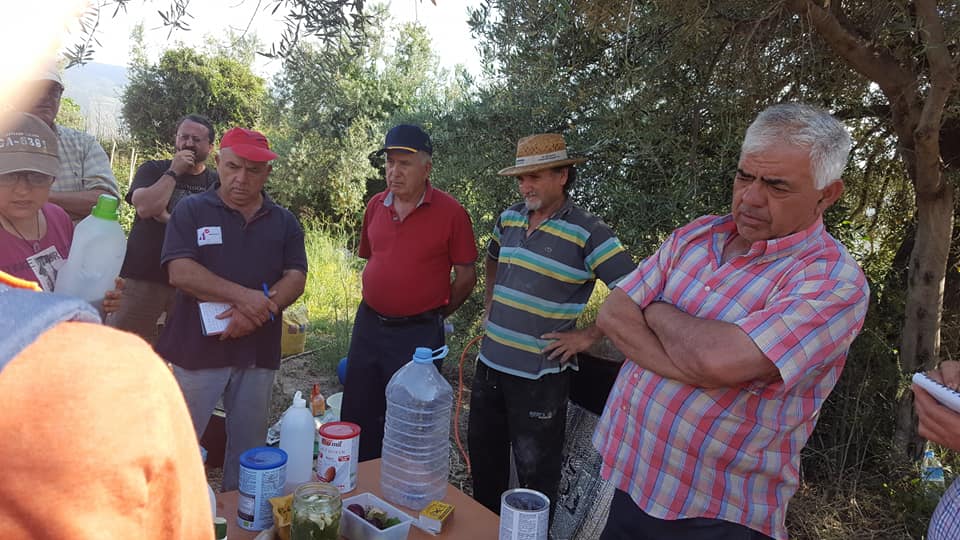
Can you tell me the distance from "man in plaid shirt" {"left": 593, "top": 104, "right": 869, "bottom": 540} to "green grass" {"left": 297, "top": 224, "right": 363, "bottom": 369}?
4618mm

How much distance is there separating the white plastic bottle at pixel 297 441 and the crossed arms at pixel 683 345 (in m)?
1.10

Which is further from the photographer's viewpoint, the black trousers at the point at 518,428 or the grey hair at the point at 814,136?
the black trousers at the point at 518,428

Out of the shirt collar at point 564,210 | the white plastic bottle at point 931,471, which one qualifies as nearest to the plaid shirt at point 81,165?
the shirt collar at point 564,210

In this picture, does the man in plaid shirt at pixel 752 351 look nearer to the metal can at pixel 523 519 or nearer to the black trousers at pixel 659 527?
the black trousers at pixel 659 527

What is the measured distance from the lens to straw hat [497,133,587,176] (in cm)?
324

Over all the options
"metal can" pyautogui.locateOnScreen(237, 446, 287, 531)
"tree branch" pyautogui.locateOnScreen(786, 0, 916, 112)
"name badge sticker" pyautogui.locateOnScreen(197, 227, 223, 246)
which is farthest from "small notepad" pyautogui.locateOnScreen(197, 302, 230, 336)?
"tree branch" pyautogui.locateOnScreen(786, 0, 916, 112)

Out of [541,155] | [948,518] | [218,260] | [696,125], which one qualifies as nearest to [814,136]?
[948,518]

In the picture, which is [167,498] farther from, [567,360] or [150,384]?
[567,360]

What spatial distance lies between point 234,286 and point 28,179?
99 centimetres

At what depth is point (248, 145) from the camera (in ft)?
10.4

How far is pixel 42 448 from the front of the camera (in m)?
0.54

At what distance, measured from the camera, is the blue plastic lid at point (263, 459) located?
1.83 m

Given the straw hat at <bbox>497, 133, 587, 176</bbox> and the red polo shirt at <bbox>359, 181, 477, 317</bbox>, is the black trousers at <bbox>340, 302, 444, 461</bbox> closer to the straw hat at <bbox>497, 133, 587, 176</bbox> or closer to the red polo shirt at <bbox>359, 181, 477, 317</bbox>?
the red polo shirt at <bbox>359, 181, 477, 317</bbox>

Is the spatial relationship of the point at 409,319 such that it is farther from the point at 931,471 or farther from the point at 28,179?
the point at 931,471
